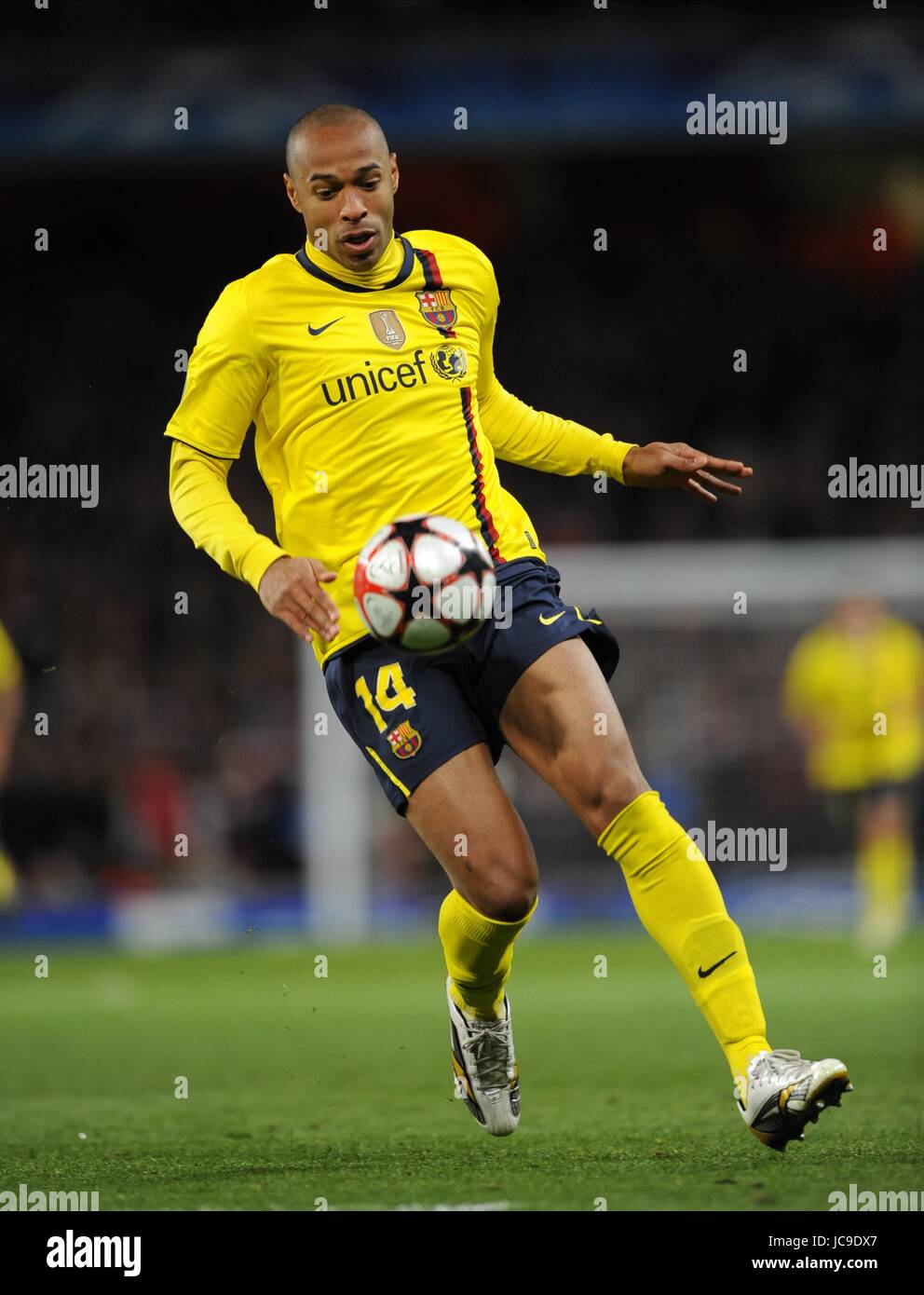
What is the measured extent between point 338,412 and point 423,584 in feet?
2.04

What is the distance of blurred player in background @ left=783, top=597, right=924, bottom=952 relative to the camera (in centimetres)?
1167

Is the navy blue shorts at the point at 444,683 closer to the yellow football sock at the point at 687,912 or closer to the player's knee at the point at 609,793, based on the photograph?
the player's knee at the point at 609,793

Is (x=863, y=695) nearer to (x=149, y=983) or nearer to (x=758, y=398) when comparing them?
(x=149, y=983)

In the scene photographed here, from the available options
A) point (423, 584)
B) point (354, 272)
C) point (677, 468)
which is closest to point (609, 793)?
point (423, 584)

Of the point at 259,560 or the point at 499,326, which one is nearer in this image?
the point at 259,560

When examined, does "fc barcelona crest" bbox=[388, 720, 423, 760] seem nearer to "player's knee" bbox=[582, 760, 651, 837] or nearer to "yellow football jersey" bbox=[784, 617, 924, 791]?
"player's knee" bbox=[582, 760, 651, 837]

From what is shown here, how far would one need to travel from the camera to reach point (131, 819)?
48.0 ft

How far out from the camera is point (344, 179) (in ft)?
14.8

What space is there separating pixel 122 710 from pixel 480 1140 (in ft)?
37.0

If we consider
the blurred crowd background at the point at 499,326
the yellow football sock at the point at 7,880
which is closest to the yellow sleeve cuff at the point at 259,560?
the yellow football sock at the point at 7,880

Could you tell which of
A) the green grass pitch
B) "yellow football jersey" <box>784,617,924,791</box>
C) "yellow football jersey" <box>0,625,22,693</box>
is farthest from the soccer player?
"yellow football jersey" <box>784,617,924,791</box>

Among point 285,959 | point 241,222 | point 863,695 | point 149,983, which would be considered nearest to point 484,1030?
point 149,983

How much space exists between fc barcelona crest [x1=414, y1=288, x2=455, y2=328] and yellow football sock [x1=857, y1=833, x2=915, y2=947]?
765 cm

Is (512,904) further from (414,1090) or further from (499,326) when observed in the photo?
(499,326)
